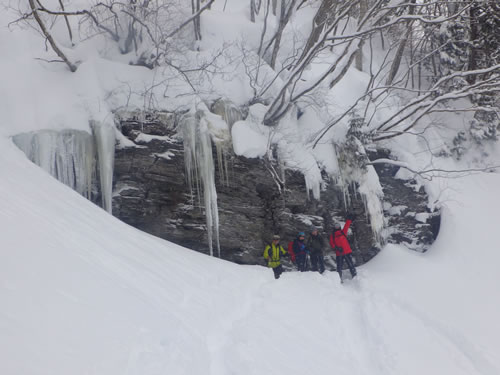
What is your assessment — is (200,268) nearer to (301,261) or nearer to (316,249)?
(301,261)

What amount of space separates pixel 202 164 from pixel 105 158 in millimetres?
1691

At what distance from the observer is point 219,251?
670 cm

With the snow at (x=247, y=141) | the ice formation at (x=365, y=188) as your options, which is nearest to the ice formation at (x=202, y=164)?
the snow at (x=247, y=141)

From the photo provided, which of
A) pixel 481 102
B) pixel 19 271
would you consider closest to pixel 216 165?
pixel 19 271

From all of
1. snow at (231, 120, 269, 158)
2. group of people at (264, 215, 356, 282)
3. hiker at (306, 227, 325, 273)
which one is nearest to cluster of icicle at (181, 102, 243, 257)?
snow at (231, 120, 269, 158)

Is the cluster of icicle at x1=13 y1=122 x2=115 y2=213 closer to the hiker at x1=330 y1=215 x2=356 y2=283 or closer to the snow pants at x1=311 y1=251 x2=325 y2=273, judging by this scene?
the snow pants at x1=311 y1=251 x2=325 y2=273

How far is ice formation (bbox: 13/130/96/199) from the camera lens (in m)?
5.37

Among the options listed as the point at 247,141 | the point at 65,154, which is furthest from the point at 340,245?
the point at 65,154

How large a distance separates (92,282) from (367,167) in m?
6.68

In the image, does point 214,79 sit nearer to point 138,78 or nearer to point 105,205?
point 138,78

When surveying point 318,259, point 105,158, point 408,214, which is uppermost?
point 105,158

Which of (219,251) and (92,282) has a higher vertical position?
(92,282)

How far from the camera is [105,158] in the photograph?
5855 mm

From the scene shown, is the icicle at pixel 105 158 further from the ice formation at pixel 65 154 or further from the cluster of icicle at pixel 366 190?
the cluster of icicle at pixel 366 190
